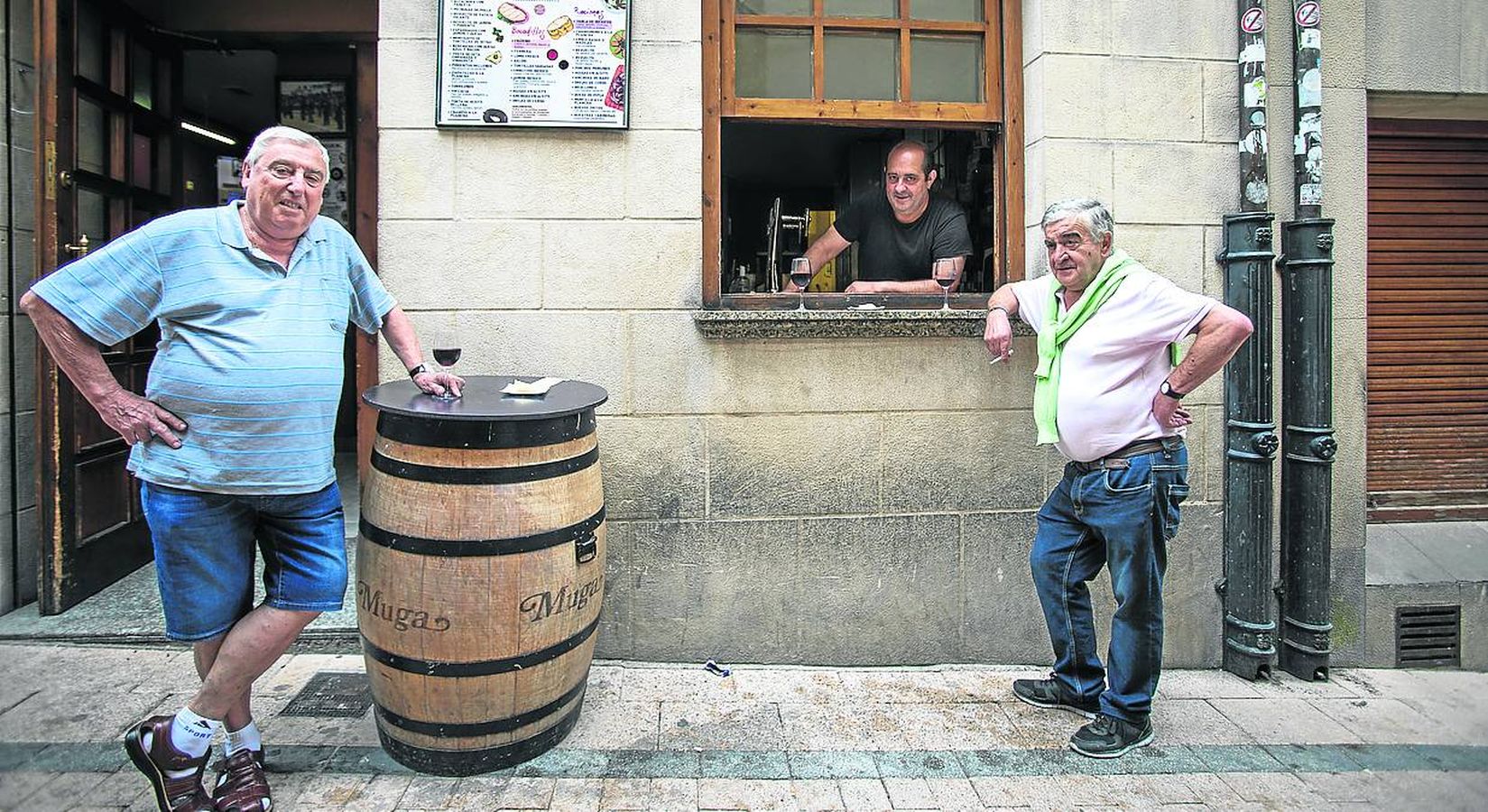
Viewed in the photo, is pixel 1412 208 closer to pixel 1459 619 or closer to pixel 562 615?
pixel 1459 619

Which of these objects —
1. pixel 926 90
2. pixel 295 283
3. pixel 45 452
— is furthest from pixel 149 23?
pixel 926 90

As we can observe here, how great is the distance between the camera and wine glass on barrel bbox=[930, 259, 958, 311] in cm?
367

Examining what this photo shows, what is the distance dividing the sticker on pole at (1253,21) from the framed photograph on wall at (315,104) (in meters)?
5.08

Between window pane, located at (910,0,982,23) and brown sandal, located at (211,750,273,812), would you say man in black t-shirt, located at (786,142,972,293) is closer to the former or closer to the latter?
window pane, located at (910,0,982,23)

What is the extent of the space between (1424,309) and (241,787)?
529cm

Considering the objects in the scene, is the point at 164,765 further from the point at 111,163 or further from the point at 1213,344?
the point at 1213,344

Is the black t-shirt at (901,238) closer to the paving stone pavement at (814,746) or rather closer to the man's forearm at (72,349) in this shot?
the paving stone pavement at (814,746)

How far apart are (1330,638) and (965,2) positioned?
130 inches

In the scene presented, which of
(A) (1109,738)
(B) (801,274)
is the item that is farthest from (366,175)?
(A) (1109,738)

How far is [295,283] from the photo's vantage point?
248 cm

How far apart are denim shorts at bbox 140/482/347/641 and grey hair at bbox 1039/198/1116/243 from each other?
249 centimetres

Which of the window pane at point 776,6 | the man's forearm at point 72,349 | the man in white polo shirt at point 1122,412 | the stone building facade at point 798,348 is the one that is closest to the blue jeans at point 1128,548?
the man in white polo shirt at point 1122,412

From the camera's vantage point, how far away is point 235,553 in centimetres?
250

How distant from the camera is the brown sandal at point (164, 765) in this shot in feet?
7.88
